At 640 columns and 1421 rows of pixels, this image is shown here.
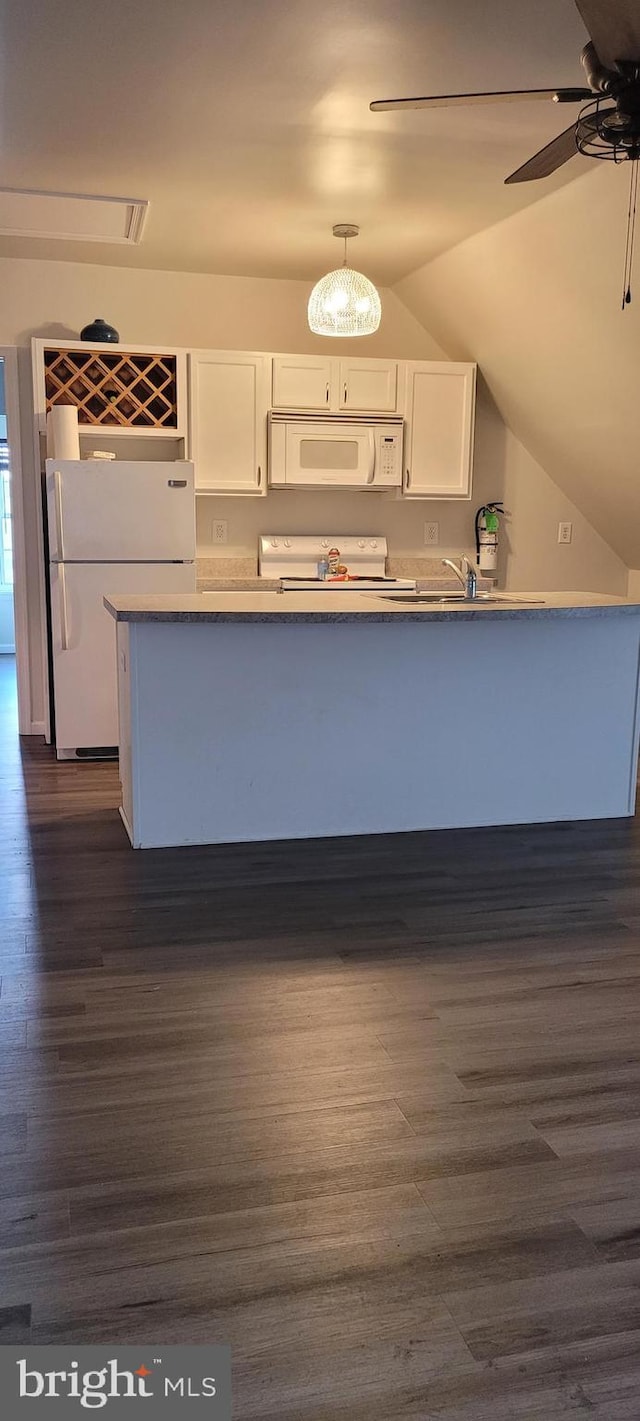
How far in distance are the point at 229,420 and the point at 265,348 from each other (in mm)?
602

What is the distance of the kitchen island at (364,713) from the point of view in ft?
11.4

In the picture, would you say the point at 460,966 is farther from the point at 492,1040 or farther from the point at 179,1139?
the point at 179,1139

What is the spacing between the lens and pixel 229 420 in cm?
523

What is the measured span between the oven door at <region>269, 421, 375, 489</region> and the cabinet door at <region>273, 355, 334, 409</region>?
0.36ft

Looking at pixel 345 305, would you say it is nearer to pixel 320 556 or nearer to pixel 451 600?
pixel 451 600

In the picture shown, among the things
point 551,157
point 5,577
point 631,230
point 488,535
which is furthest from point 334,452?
point 5,577

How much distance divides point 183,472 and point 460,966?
9.85 feet

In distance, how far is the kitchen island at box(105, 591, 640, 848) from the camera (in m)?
3.48

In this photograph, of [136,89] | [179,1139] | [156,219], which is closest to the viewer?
[179,1139]

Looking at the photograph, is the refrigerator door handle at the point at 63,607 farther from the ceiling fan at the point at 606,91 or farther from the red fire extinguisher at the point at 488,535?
the ceiling fan at the point at 606,91

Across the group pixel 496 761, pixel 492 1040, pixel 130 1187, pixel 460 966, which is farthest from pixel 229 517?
pixel 130 1187

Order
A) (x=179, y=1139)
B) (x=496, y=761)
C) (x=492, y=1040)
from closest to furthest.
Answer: (x=179, y=1139), (x=492, y=1040), (x=496, y=761)

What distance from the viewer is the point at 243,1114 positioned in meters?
1.95

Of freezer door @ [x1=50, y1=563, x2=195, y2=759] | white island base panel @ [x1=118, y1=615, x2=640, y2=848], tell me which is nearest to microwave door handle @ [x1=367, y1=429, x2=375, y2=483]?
freezer door @ [x1=50, y1=563, x2=195, y2=759]
